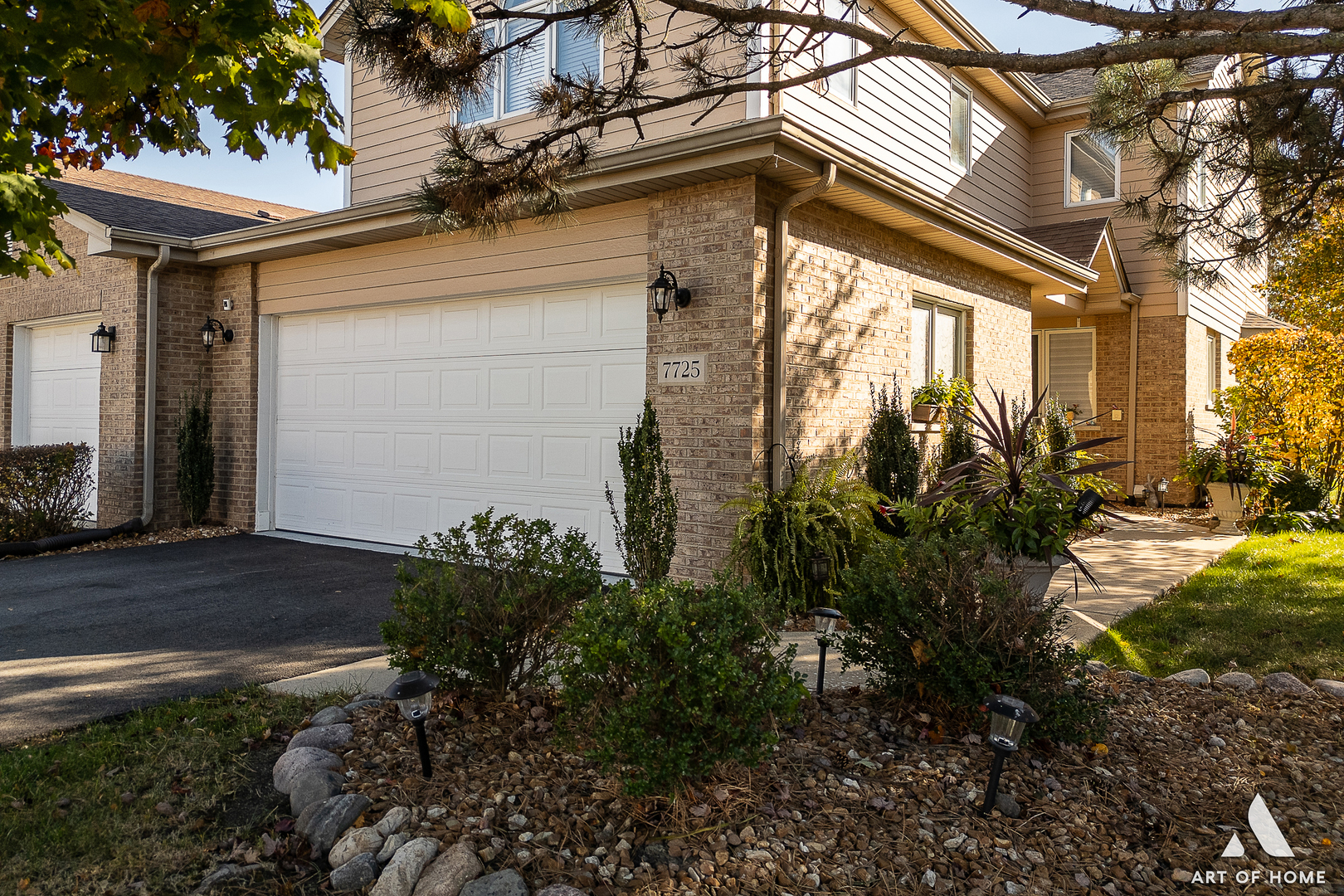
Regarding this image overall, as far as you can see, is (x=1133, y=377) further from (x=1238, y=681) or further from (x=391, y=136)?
(x=391, y=136)

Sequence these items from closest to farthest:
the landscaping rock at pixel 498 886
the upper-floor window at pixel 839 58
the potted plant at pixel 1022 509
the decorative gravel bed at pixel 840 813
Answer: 1. the landscaping rock at pixel 498 886
2. the decorative gravel bed at pixel 840 813
3. the potted plant at pixel 1022 509
4. the upper-floor window at pixel 839 58

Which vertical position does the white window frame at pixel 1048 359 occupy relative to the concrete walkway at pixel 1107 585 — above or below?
above

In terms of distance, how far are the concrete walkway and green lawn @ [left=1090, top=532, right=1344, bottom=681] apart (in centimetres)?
16

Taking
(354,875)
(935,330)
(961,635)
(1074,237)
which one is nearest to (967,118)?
(1074,237)

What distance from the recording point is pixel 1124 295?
40.6ft

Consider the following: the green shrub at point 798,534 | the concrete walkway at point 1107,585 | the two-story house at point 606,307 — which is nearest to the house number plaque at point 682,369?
the two-story house at point 606,307

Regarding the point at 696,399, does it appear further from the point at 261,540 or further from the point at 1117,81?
the point at 261,540

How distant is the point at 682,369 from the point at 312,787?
13.9ft

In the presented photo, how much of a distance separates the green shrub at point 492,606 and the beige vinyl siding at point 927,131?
4128 mm

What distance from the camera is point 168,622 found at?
19.3ft

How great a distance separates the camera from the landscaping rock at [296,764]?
10.1 feet

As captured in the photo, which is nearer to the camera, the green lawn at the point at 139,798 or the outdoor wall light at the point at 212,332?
the green lawn at the point at 139,798

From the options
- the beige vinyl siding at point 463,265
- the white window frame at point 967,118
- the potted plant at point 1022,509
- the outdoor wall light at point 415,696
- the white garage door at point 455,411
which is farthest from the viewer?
the white window frame at point 967,118

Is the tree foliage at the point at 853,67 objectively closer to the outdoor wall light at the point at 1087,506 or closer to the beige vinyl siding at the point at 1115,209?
the outdoor wall light at the point at 1087,506
